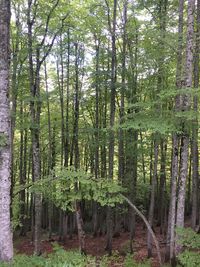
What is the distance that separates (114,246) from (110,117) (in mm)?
6422

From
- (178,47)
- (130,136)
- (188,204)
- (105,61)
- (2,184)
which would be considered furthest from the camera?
(188,204)

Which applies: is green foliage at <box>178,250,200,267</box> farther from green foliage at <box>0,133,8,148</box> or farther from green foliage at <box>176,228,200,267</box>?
Answer: green foliage at <box>0,133,8,148</box>

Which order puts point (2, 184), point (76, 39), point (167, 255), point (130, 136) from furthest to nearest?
1. point (76, 39)
2. point (130, 136)
3. point (167, 255)
4. point (2, 184)

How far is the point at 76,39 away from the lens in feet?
57.7

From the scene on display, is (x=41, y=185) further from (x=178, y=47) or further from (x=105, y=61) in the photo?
(x=105, y=61)

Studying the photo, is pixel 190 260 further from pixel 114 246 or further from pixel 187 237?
pixel 114 246

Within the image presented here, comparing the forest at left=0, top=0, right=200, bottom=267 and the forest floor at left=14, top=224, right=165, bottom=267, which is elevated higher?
the forest at left=0, top=0, right=200, bottom=267

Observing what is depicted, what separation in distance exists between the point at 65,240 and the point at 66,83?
32.1ft

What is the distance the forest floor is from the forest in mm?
57

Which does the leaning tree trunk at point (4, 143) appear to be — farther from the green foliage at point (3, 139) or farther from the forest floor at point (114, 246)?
the forest floor at point (114, 246)

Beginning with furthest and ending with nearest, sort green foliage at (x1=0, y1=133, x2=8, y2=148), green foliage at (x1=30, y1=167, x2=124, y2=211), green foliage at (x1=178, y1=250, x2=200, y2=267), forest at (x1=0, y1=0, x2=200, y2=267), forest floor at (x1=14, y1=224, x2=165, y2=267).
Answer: forest floor at (x1=14, y1=224, x2=165, y2=267), green foliage at (x1=30, y1=167, x2=124, y2=211), forest at (x1=0, y1=0, x2=200, y2=267), green foliage at (x1=178, y1=250, x2=200, y2=267), green foliage at (x1=0, y1=133, x2=8, y2=148)

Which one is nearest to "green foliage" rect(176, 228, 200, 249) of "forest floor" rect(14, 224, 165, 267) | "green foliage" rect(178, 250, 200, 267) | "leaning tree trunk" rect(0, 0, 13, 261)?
"green foliage" rect(178, 250, 200, 267)

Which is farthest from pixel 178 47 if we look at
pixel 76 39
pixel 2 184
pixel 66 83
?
pixel 66 83

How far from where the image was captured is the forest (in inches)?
293
